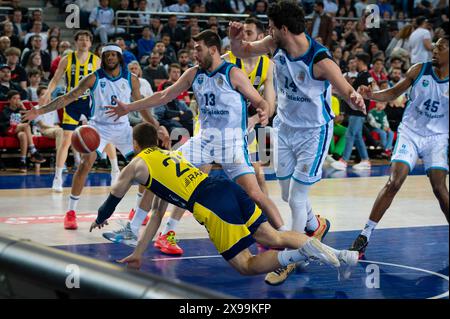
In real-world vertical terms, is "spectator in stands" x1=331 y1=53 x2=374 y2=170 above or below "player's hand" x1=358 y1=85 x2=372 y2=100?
below

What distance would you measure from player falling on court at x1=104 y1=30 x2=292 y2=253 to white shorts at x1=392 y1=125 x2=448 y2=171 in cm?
125

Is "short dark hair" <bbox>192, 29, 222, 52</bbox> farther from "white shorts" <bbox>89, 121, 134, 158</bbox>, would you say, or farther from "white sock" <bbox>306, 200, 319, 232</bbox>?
"white shorts" <bbox>89, 121, 134, 158</bbox>

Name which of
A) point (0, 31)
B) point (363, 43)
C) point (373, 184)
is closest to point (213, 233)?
point (373, 184)

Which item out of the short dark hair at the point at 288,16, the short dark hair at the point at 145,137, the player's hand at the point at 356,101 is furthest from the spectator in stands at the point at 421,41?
the short dark hair at the point at 145,137

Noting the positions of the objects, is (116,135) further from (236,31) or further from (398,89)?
Result: (398,89)

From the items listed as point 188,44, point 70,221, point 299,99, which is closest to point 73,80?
point 70,221

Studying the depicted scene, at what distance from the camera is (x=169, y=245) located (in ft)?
25.0

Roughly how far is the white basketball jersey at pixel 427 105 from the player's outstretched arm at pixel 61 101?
362 cm

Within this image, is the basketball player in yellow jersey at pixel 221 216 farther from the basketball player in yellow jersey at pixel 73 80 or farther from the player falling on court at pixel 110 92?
the basketball player in yellow jersey at pixel 73 80

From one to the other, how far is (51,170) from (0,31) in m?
3.67

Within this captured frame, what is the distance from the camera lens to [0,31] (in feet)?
51.9

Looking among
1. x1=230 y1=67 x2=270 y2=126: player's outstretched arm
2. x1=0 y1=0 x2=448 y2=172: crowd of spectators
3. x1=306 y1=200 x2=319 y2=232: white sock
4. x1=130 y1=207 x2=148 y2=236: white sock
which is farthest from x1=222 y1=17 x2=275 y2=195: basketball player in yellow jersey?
x1=0 y1=0 x2=448 y2=172: crowd of spectators

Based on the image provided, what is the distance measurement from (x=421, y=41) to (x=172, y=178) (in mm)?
9865

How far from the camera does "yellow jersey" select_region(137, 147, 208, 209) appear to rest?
6336 mm
